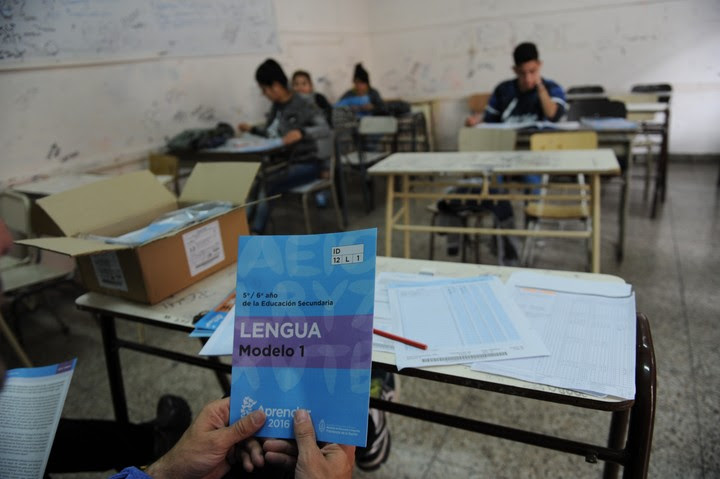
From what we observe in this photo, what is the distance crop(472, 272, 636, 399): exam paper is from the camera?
0.68 m

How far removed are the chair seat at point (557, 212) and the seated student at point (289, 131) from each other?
1585 millimetres

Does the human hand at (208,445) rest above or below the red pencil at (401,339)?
below

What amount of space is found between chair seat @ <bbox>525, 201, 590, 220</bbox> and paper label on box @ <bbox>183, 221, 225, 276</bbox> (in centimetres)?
172

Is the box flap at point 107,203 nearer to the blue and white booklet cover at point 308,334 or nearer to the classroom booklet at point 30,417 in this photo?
the classroom booklet at point 30,417

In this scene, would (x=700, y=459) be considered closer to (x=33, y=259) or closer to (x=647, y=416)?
(x=647, y=416)

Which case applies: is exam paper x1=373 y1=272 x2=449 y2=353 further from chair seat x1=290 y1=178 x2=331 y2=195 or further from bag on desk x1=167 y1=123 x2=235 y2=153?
bag on desk x1=167 y1=123 x2=235 y2=153

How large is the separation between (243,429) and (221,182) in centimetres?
86

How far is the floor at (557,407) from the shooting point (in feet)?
4.48

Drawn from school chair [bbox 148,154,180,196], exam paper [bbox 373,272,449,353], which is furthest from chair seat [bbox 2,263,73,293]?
exam paper [bbox 373,272,449,353]

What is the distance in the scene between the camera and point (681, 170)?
449cm

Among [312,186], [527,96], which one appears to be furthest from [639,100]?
[312,186]

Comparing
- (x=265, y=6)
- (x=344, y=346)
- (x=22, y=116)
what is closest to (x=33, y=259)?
(x=22, y=116)

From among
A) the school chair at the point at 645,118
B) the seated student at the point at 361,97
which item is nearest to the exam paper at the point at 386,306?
the school chair at the point at 645,118

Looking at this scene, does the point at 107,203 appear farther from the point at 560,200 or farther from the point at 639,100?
the point at 639,100
